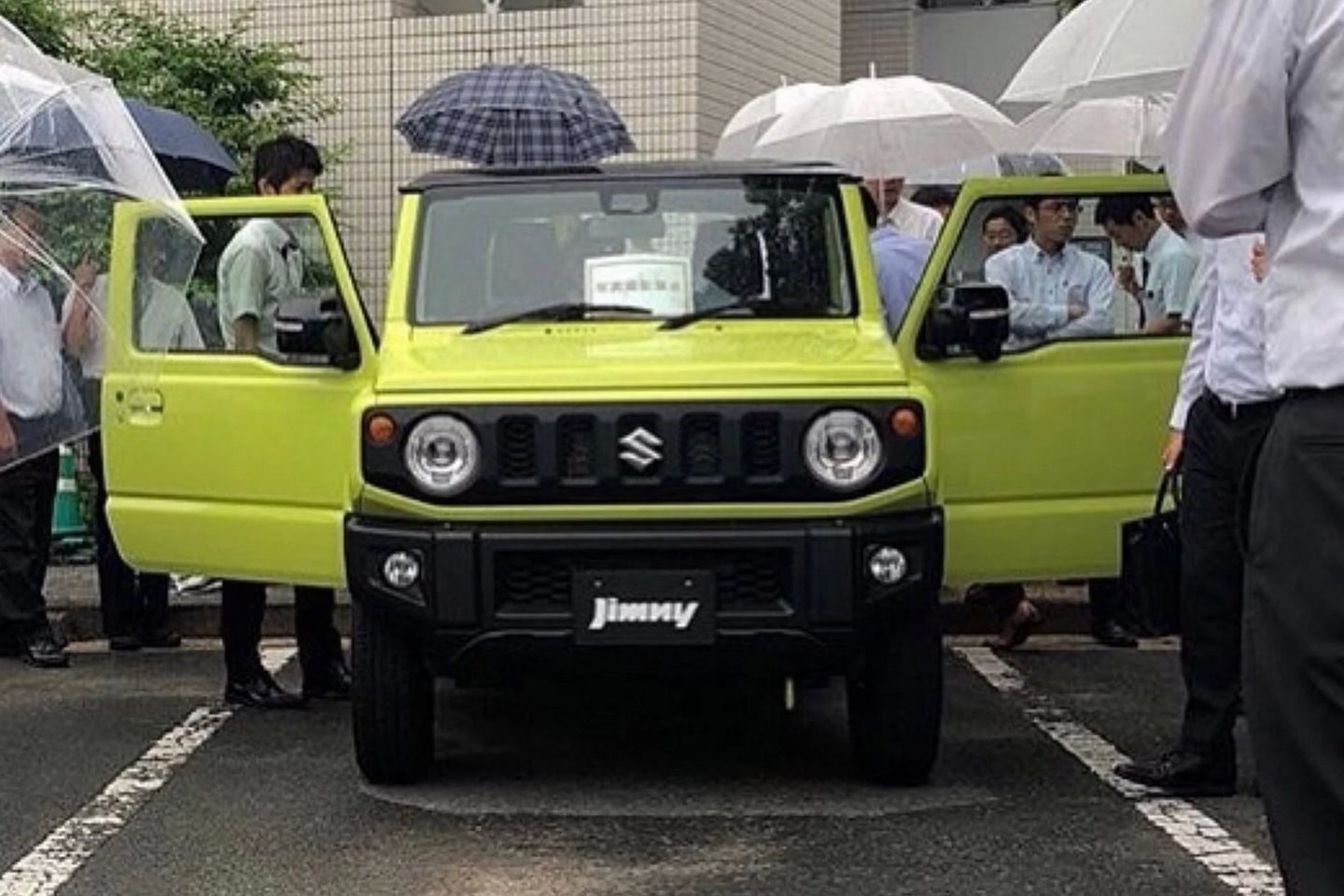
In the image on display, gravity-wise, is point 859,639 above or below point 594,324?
below

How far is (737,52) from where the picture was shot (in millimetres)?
11984

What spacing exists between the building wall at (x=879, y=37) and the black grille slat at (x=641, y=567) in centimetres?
1194

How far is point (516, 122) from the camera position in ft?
33.0

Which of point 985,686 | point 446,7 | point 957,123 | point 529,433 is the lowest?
point 985,686

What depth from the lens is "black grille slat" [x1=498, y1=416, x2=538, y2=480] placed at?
5.09 metres

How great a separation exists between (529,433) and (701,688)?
2.13 metres

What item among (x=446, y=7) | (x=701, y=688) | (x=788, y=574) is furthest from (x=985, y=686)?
(x=446, y=7)

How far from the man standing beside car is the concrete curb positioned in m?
1.32

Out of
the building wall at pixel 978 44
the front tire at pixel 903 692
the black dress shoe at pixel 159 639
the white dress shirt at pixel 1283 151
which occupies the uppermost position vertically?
the building wall at pixel 978 44

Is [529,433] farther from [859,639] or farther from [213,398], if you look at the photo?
[213,398]

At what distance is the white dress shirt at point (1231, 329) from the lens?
4.90m

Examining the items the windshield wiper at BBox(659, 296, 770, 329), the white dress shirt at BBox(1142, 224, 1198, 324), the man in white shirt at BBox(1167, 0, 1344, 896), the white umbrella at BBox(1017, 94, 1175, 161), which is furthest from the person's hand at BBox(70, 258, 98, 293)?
the white umbrella at BBox(1017, 94, 1175, 161)

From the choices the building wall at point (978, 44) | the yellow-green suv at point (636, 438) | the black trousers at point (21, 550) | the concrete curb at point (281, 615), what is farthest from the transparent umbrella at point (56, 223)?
the building wall at point (978, 44)

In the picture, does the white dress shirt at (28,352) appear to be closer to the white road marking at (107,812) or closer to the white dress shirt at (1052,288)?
the white road marking at (107,812)
